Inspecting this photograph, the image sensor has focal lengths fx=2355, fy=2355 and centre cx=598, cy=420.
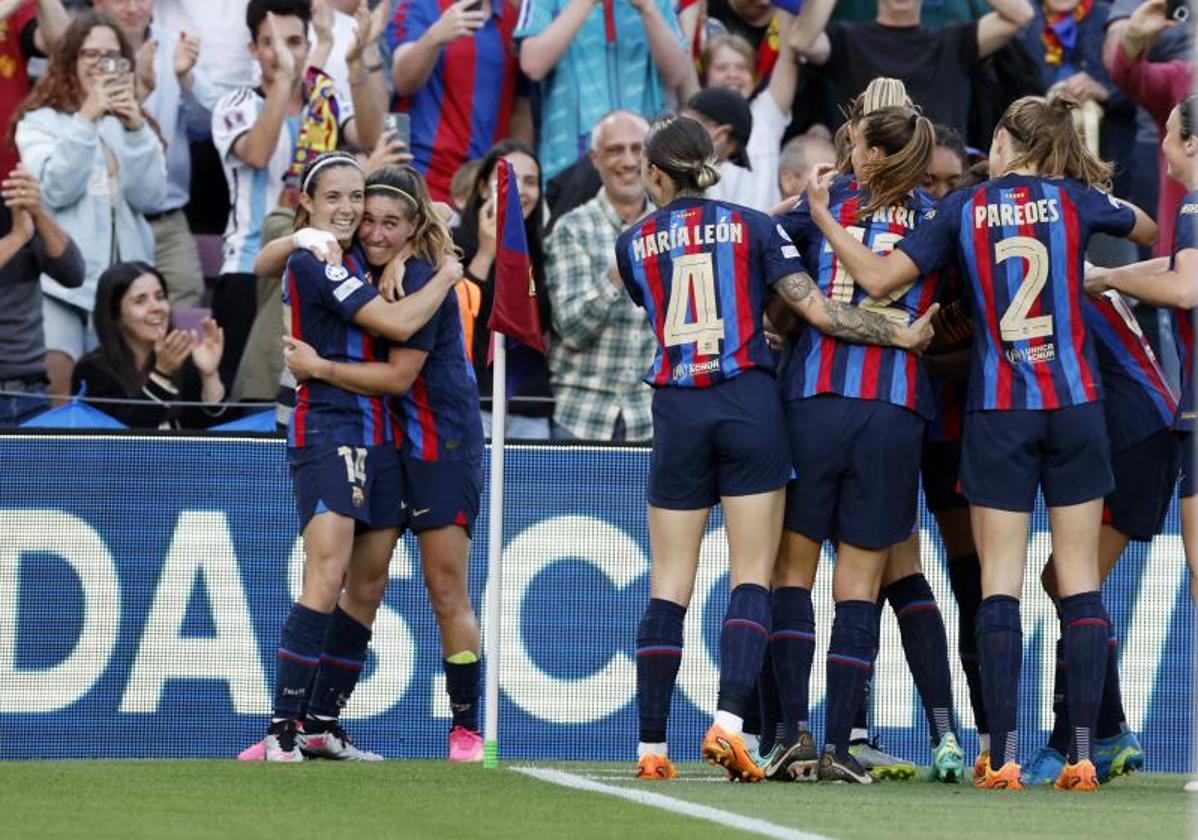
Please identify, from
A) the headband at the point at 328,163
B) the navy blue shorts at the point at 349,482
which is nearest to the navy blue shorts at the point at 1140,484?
the navy blue shorts at the point at 349,482

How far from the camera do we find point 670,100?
1290 cm

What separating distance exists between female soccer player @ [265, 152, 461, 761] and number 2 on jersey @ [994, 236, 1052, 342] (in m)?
2.26

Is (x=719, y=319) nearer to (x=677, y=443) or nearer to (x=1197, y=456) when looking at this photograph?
(x=677, y=443)

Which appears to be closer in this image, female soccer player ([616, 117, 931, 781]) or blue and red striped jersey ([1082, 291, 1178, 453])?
female soccer player ([616, 117, 931, 781])

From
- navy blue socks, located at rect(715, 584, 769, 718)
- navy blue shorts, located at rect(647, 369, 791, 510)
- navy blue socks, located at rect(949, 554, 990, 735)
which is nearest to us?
navy blue socks, located at rect(715, 584, 769, 718)

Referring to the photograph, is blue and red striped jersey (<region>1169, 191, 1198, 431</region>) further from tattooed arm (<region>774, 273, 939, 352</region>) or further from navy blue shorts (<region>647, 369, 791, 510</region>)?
navy blue shorts (<region>647, 369, 791, 510</region>)

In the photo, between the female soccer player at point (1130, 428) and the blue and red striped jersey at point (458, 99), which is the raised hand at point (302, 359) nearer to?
the female soccer player at point (1130, 428)

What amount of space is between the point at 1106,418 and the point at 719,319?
1460mm

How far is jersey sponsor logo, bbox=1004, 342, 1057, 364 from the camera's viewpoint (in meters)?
7.75

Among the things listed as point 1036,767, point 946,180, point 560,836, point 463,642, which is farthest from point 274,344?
point 560,836

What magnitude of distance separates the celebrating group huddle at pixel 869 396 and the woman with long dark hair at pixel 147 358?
3.46m

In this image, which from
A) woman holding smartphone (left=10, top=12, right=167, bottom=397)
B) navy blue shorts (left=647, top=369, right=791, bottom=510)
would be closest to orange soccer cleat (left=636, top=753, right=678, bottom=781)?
navy blue shorts (left=647, top=369, right=791, bottom=510)

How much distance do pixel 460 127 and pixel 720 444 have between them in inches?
204

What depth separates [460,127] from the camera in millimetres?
12664
